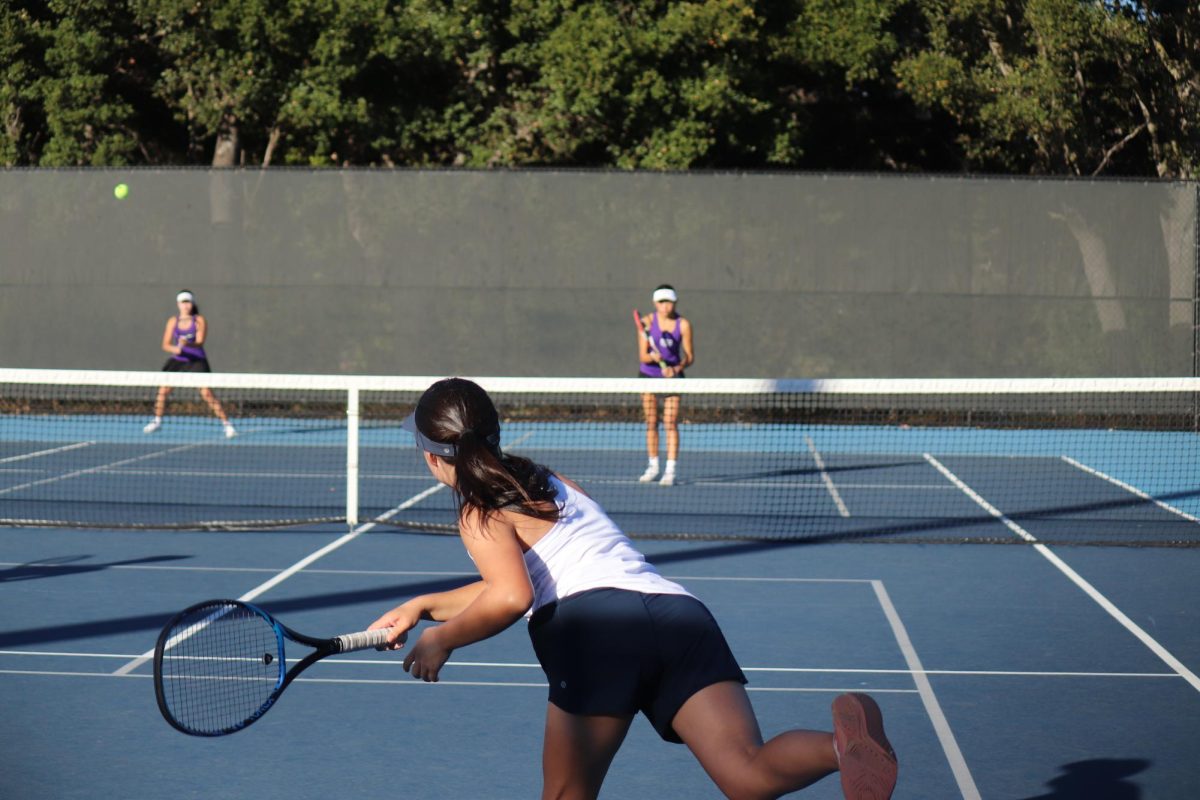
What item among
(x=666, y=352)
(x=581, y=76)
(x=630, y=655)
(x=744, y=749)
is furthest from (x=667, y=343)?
(x=581, y=76)

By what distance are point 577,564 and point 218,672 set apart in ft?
5.35

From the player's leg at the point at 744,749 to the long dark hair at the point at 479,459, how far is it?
52 cm

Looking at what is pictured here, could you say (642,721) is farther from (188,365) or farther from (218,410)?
(188,365)

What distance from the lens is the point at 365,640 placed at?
10.4 ft

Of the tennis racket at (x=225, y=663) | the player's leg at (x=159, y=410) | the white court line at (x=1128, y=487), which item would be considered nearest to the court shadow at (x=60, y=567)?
the tennis racket at (x=225, y=663)

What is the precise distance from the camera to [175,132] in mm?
A: 24094

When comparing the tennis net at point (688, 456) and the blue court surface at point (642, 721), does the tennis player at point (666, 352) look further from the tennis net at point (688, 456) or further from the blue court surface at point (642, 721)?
the blue court surface at point (642, 721)

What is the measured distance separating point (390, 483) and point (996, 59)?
40.9ft

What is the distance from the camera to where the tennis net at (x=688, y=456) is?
9.88m

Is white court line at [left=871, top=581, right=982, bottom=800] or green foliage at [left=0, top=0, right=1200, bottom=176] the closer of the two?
white court line at [left=871, top=581, right=982, bottom=800]

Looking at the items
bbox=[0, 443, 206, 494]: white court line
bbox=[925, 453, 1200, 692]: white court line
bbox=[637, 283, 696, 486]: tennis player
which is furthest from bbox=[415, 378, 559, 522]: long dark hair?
bbox=[0, 443, 206, 494]: white court line

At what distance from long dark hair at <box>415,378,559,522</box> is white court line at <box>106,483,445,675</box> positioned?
3.37 meters

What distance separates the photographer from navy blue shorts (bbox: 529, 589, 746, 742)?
10.1 ft

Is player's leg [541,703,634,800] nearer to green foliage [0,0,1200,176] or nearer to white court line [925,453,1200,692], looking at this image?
white court line [925,453,1200,692]
